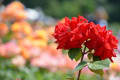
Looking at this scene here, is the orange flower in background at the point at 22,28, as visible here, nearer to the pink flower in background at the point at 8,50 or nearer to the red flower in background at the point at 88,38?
the pink flower in background at the point at 8,50

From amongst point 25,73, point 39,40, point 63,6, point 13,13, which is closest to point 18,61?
point 25,73

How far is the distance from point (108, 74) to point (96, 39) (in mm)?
1266

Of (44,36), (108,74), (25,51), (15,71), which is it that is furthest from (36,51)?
(108,74)

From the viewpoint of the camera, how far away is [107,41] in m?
1.26

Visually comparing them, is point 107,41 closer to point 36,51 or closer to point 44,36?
point 36,51

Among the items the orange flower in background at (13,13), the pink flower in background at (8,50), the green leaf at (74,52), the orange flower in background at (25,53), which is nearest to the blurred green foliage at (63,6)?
the orange flower in background at (13,13)

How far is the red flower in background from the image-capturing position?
126 cm

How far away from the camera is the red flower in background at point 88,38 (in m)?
1.26

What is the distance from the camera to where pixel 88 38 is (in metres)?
1.28

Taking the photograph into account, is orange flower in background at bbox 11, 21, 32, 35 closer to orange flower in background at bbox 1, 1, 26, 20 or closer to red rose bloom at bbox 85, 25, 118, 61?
orange flower in background at bbox 1, 1, 26, 20

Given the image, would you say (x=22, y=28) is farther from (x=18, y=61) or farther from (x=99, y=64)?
(x=99, y=64)

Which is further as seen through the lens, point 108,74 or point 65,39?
point 108,74

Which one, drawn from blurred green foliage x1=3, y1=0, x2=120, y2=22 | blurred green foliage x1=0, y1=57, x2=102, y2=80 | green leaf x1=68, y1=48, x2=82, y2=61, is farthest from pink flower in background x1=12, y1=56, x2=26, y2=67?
blurred green foliage x1=3, y1=0, x2=120, y2=22

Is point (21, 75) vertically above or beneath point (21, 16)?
beneath
